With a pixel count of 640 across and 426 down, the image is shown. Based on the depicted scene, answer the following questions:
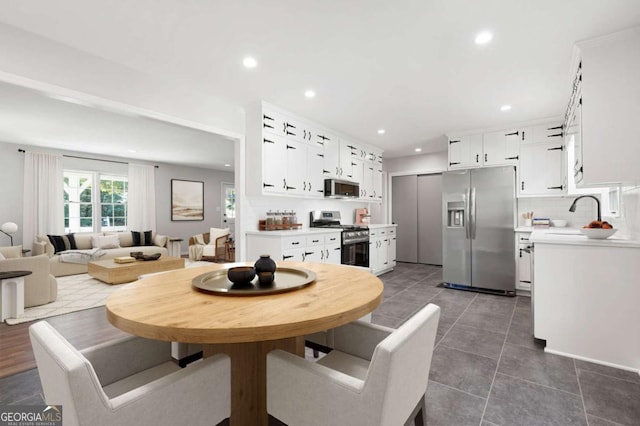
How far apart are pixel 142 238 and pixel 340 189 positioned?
17.5 feet

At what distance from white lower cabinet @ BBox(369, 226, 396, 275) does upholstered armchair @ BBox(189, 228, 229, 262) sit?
12.2 ft

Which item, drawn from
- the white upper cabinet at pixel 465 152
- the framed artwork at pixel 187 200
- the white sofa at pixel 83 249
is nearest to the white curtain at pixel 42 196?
the white sofa at pixel 83 249

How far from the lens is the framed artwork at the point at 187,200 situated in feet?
28.6

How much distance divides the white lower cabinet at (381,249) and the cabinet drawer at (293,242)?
5.85 feet

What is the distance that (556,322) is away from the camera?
99.6 inches

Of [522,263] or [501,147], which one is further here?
[501,147]

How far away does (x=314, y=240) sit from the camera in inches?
161

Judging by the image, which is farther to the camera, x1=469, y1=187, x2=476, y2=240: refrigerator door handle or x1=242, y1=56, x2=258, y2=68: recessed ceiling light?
x1=469, y1=187, x2=476, y2=240: refrigerator door handle

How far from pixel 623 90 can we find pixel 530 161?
235 cm

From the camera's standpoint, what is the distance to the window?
702 cm

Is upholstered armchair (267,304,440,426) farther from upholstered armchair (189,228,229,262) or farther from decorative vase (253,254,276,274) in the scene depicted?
upholstered armchair (189,228,229,262)

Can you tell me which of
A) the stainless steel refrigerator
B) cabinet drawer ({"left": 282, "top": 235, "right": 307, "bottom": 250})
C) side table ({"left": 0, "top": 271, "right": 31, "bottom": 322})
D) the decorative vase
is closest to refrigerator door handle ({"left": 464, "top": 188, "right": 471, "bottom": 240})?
the stainless steel refrigerator

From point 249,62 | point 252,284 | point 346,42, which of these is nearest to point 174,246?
point 249,62

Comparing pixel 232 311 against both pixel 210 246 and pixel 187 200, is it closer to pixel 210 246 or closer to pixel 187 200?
pixel 210 246
